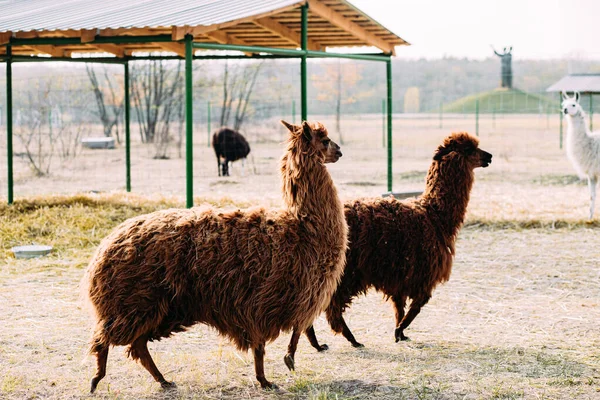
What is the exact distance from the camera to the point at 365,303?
750cm

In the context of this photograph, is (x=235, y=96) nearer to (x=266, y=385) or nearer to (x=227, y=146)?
(x=227, y=146)

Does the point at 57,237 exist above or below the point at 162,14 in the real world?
below

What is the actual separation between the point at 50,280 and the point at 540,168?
16022mm

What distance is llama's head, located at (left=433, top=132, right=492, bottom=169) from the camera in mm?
6461

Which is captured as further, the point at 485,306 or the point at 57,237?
the point at 57,237

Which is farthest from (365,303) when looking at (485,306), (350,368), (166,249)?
(166,249)

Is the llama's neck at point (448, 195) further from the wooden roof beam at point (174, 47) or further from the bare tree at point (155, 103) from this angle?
the bare tree at point (155, 103)

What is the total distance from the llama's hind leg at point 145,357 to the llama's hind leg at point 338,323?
138 cm

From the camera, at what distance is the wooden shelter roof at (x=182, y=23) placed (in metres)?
9.54

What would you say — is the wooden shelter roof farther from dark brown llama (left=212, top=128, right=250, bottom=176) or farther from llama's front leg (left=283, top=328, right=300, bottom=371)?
dark brown llama (left=212, top=128, right=250, bottom=176)

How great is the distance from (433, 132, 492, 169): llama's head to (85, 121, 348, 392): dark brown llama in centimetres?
166

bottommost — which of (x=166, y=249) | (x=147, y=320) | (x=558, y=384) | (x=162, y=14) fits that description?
(x=558, y=384)

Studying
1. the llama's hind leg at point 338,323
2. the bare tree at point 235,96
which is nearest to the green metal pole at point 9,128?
the llama's hind leg at point 338,323

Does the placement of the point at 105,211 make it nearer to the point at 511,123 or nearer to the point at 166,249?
the point at 166,249
